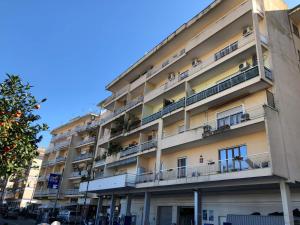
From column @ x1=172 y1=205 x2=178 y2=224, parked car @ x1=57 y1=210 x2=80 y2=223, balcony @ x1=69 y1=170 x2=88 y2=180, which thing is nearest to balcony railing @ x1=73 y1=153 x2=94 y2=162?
balcony @ x1=69 y1=170 x2=88 y2=180

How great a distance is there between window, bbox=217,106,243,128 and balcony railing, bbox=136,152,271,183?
2619mm

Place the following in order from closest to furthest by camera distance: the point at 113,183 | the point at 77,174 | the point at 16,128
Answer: the point at 16,128
the point at 113,183
the point at 77,174

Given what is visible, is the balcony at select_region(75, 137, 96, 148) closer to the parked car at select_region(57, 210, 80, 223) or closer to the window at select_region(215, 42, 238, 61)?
the parked car at select_region(57, 210, 80, 223)

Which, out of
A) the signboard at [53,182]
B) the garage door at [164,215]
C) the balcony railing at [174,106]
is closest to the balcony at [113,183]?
the garage door at [164,215]

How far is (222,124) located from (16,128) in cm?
1415

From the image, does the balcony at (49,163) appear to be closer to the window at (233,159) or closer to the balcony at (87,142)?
the balcony at (87,142)

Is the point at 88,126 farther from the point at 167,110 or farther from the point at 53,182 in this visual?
the point at 167,110

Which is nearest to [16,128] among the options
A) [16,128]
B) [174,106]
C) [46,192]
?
[16,128]

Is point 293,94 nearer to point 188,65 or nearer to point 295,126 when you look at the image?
point 295,126

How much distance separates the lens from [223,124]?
64.8ft

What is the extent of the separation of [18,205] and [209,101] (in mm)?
63920

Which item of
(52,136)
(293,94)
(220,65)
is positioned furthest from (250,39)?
(52,136)

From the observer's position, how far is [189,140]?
2089cm

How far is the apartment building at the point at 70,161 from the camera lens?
149ft
